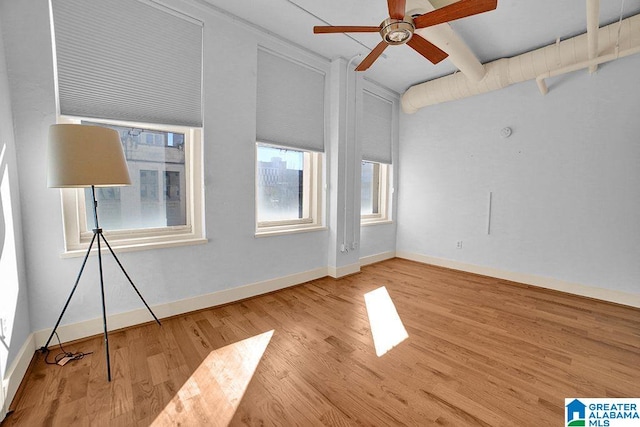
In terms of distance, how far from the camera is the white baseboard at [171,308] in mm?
2107

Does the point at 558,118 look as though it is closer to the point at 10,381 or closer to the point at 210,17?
the point at 210,17

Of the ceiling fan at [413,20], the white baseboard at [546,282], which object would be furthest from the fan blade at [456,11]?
the white baseboard at [546,282]

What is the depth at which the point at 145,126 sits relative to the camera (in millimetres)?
2455

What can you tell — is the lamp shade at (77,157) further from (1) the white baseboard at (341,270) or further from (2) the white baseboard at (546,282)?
(2) the white baseboard at (546,282)

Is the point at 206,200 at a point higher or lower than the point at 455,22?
lower

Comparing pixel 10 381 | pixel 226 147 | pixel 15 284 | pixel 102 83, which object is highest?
pixel 102 83

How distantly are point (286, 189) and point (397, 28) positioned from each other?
2377 millimetres

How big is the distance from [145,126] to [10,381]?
6.75ft

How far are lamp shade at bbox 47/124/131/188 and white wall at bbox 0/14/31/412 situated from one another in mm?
395

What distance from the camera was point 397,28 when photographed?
5.60ft

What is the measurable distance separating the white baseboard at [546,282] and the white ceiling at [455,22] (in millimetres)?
Result: 3100

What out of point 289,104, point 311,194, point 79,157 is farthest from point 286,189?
point 79,157

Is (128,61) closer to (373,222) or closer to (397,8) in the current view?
(397,8)

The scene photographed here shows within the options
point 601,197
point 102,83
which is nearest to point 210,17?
point 102,83
